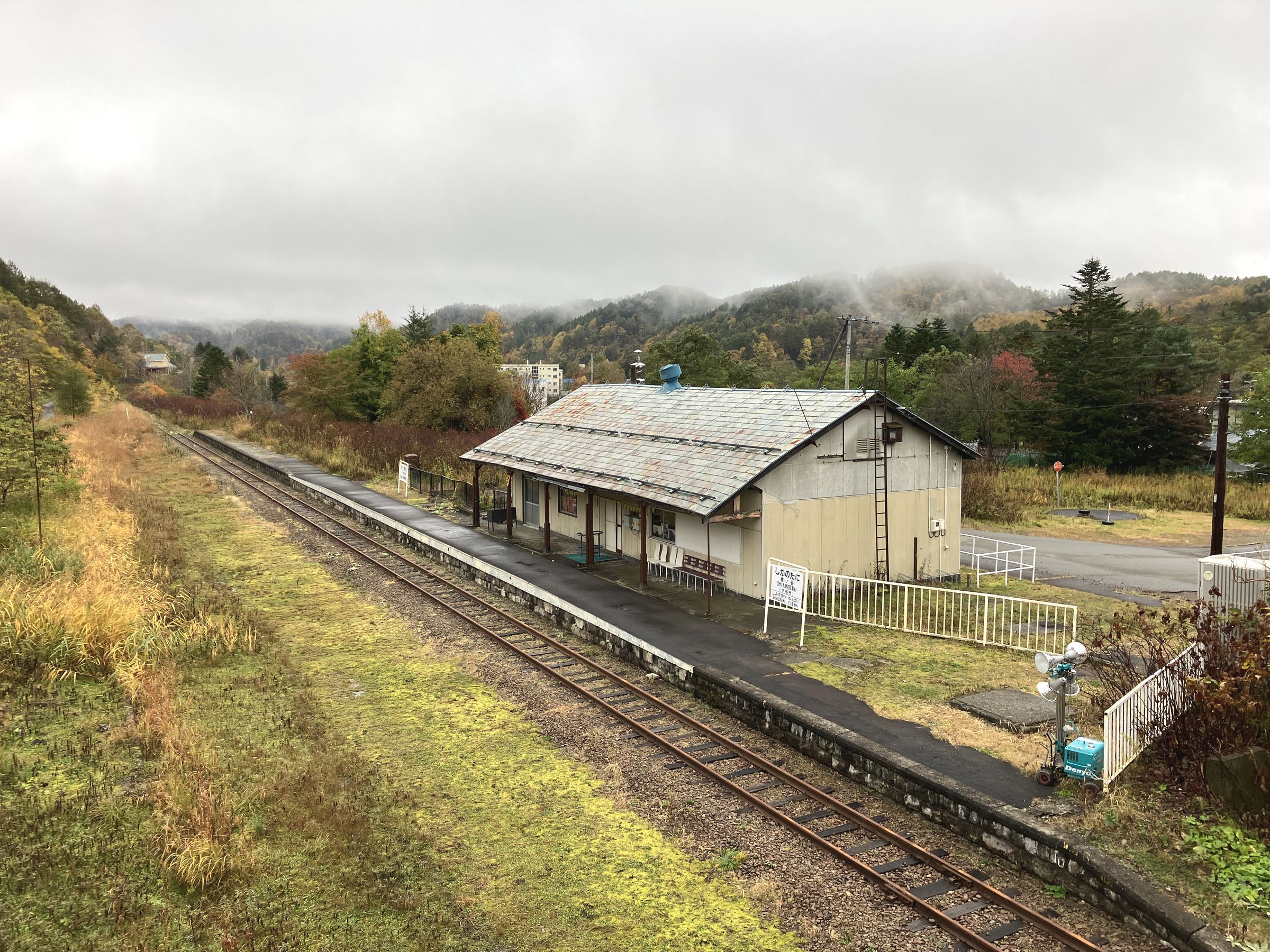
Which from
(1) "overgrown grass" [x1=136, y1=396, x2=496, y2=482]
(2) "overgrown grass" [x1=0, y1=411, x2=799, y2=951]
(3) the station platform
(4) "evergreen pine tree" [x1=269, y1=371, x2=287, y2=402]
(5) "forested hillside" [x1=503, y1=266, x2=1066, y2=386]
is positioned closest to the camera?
(2) "overgrown grass" [x1=0, y1=411, x2=799, y2=951]

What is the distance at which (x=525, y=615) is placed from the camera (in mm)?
16172

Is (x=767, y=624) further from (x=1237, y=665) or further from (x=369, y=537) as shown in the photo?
(x=369, y=537)

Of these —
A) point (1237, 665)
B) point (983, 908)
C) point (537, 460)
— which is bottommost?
point (983, 908)

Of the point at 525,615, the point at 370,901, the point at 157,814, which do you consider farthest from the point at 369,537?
the point at 370,901

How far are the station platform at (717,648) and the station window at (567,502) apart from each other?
74.1 inches

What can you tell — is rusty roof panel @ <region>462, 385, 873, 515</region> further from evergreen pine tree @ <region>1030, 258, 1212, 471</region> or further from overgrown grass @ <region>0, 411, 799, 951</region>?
evergreen pine tree @ <region>1030, 258, 1212, 471</region>

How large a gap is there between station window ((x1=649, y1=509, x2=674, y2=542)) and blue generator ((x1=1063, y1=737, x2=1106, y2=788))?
1039 centimetres

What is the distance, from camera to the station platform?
29.0 ft

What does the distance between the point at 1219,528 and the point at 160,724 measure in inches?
766

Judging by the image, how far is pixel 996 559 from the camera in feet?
63.0

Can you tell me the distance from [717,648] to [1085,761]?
5931 mm

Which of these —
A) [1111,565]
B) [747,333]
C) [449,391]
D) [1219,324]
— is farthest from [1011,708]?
[747,333]

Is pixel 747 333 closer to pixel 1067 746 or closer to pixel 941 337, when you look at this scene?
pixel 941 337

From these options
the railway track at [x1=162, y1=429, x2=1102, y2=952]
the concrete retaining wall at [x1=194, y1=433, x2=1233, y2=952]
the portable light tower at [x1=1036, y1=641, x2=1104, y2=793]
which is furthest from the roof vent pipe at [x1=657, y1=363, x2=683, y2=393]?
the portable light tower at [x1=1036, y1=641, x2=1104, y2=793]
